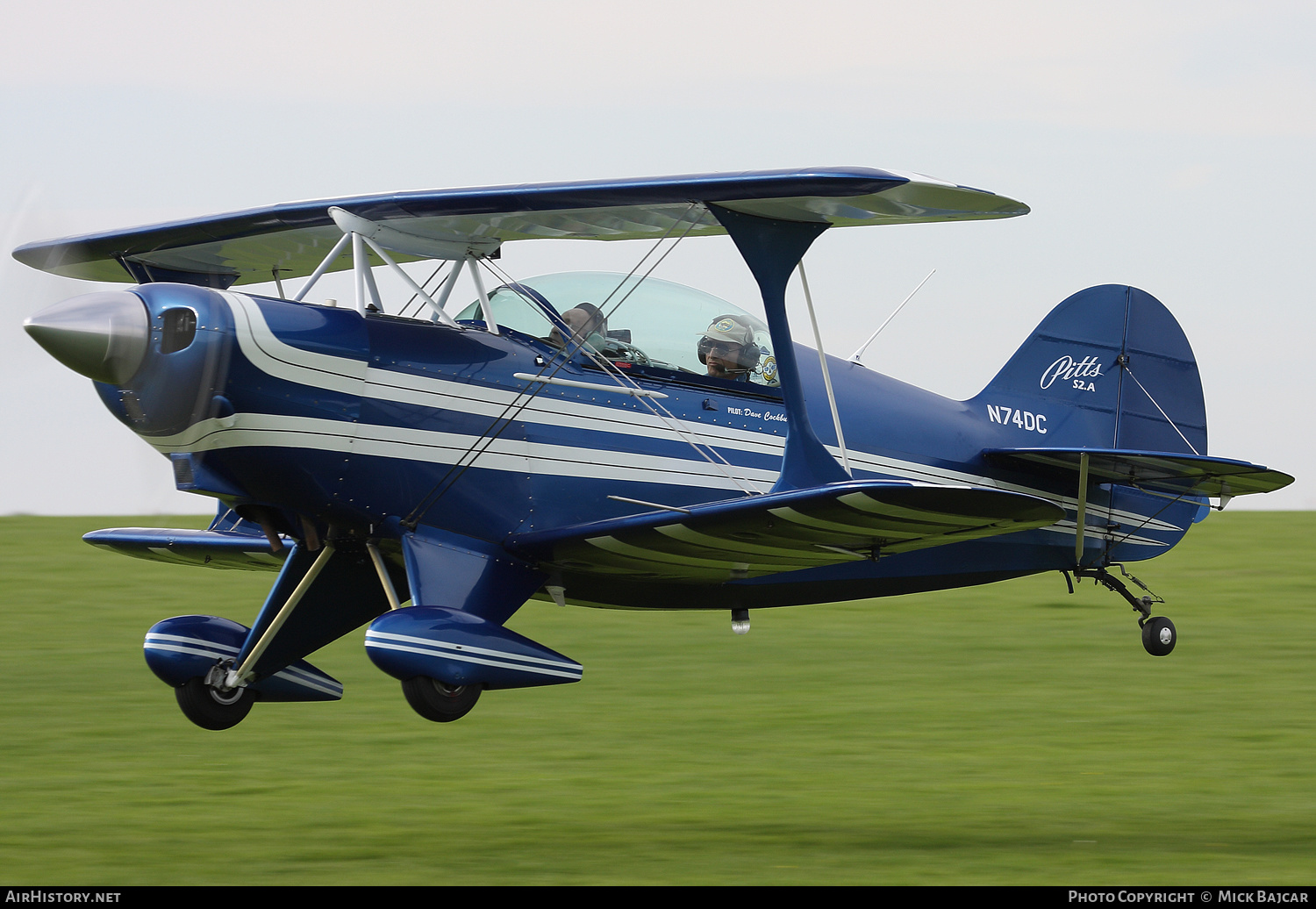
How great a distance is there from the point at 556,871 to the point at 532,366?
126 inches

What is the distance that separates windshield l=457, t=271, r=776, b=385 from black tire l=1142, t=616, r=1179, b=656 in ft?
14.9

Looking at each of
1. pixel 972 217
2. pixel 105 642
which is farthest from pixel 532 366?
pixel 105 642

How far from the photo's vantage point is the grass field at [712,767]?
629 centimetres

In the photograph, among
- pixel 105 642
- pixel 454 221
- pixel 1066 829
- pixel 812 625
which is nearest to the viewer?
pixel 1066 829

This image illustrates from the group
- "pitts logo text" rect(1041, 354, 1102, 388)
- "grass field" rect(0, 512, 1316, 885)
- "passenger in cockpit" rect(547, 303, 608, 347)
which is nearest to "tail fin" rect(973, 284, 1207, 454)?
"pitts logo text" rect(1041, 354, 1102, 388)

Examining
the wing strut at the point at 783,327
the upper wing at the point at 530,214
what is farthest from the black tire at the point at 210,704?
the wing strut at the point at 783,327

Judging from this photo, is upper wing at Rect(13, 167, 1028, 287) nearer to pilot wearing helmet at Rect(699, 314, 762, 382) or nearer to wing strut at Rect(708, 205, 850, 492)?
wing strut at Rect(708, 205, 850, 492)

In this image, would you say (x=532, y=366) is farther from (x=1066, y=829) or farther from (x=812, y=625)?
(x=812, y=625)

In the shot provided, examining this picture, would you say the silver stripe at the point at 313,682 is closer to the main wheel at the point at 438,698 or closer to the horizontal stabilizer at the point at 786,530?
the main wheel at the point at 438,698

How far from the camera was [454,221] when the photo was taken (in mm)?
8312

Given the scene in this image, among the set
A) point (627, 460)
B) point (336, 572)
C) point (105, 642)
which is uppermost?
point (627, 460)

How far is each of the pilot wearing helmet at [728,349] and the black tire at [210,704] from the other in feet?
11.5

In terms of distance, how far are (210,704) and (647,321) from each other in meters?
3.55

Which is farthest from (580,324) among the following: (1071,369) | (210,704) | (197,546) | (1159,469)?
(1071,369)
